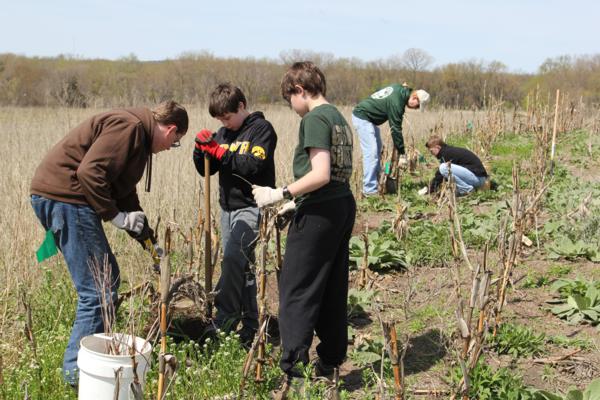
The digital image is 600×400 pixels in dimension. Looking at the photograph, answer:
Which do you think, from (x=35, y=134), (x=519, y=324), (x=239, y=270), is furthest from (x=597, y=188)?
(x=35, y=134)

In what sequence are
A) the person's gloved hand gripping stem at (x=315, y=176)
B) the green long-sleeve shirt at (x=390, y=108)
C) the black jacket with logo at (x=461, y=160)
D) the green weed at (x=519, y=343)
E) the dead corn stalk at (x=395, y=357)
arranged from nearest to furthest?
the dead corn stalk at (x=395, y=357) < the person's gloved hand gripping stem at (x=315, y=176) < the green weed at (x=519, y=343) < the green long-sleeve shirt at (x=390, y=108) < the black jacket with logo at (x=461, y=160)

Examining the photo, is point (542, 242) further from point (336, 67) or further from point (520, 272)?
point (336, 67)

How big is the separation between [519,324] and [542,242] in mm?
2001

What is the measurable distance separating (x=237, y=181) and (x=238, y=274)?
22.4 inches

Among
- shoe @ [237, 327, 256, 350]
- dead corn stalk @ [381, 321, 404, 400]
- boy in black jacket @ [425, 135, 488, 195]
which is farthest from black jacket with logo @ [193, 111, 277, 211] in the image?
boy in black jacket @ [425, 135, 488, 195]

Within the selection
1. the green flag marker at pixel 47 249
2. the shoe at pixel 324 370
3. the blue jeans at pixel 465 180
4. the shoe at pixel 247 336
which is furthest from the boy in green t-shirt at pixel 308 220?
the blue jeans at pixel 465 180

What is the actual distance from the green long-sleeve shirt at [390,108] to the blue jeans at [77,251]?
5653 millimetres

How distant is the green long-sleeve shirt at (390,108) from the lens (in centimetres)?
824

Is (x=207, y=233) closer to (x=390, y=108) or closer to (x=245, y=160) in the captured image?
Result: (x=245, y=160)

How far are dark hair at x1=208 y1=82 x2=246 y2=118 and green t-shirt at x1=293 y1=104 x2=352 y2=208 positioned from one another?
0.80 metres

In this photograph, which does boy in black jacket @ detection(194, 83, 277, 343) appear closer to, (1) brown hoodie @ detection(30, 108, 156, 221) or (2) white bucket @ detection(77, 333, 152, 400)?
(1) brown hoodie @ detection(30, 108, 156, 221)

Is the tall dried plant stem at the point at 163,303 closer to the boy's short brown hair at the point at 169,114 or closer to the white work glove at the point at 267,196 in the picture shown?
the white work glove at the point at 267,196

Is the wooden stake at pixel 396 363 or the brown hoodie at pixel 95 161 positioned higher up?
the brown hoodie at pixel 95 161

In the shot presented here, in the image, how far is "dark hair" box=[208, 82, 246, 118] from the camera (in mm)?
3797
